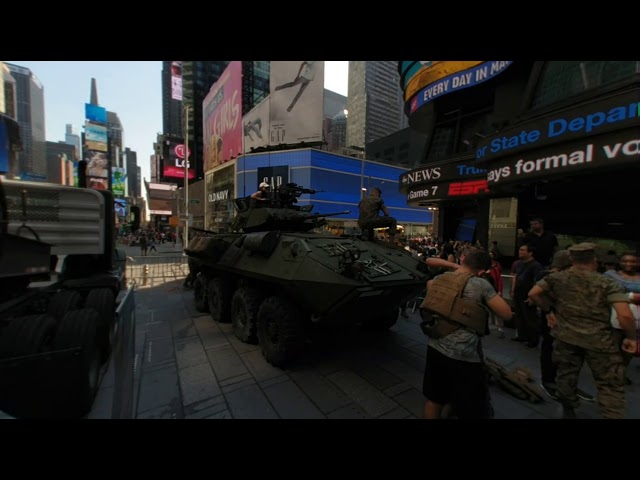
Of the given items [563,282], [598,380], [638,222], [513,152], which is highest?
[513,152]

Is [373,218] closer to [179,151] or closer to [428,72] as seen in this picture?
[428,72]

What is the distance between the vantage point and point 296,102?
25.2 meters

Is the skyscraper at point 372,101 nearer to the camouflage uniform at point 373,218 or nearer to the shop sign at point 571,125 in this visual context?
the shop sign at point 571,125

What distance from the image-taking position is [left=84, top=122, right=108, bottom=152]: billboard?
45.7m

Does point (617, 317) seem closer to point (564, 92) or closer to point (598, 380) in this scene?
point (598, 380)

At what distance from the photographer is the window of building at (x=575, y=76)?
752cm

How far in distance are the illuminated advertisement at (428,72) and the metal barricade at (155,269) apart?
610 inches

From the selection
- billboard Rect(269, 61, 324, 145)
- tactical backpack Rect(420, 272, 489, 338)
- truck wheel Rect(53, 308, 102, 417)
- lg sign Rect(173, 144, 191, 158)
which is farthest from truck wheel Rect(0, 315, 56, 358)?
lg sign Rect(173, 144, 191, 158)

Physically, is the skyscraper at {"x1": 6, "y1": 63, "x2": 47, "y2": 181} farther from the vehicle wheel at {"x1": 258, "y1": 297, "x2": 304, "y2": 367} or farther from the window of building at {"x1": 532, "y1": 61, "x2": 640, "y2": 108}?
the window of building at {"x1": 532, "y1": 61, "x2": 640, "y2": 108}

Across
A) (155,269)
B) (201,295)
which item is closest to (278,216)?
(201,295)

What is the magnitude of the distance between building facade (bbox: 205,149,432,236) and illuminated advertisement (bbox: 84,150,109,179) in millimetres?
16956

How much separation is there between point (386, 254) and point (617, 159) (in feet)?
19.9

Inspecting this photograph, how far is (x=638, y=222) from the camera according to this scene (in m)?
9.45
